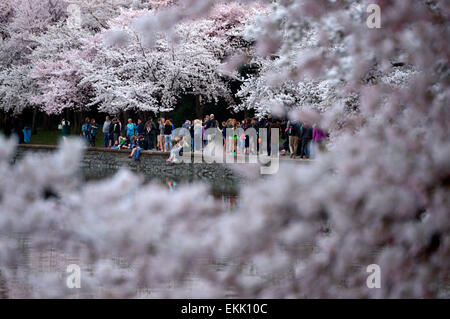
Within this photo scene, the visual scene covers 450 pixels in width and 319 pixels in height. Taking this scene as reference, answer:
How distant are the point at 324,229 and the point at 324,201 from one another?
1309mm

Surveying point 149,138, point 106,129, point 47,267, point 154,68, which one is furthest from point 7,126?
point 47,267

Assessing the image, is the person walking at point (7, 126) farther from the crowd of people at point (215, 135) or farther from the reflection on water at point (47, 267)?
the reflection on water at point (47, 267)

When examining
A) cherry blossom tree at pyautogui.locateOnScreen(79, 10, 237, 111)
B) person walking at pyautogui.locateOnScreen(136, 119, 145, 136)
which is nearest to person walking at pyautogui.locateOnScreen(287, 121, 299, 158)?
person walking at pyautogui.locateOnScreen(136, 119, 145, 136)

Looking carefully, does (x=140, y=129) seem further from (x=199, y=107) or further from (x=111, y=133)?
(x=199, y=107)

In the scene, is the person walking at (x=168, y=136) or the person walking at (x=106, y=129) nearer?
the person walking at (x=168, y=136)

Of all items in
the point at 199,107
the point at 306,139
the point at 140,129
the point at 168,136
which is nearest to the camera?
the point at 306,139

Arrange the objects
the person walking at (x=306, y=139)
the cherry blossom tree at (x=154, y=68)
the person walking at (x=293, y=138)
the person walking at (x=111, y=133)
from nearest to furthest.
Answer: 1. the person walking at (x=306, y=139)
2. the person walking at (x=293, y=138)
3. the person walking at (x=111, y=133)
4. the cherry blossom tree at (x=154, y=68)

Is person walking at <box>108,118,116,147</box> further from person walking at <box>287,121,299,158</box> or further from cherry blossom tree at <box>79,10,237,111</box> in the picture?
person walking at <box>287,121,299,158</box>

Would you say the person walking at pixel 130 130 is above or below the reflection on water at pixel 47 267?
above

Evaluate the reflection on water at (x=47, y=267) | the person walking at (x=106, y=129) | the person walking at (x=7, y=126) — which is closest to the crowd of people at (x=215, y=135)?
the person walking at (x=106, y=129)

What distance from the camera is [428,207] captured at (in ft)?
10.7

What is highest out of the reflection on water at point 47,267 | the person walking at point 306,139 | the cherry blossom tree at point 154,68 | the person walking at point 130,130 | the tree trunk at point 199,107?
the cherry blossom tree at point 154,68

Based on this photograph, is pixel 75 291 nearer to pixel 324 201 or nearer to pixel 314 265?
pixel 314 265
